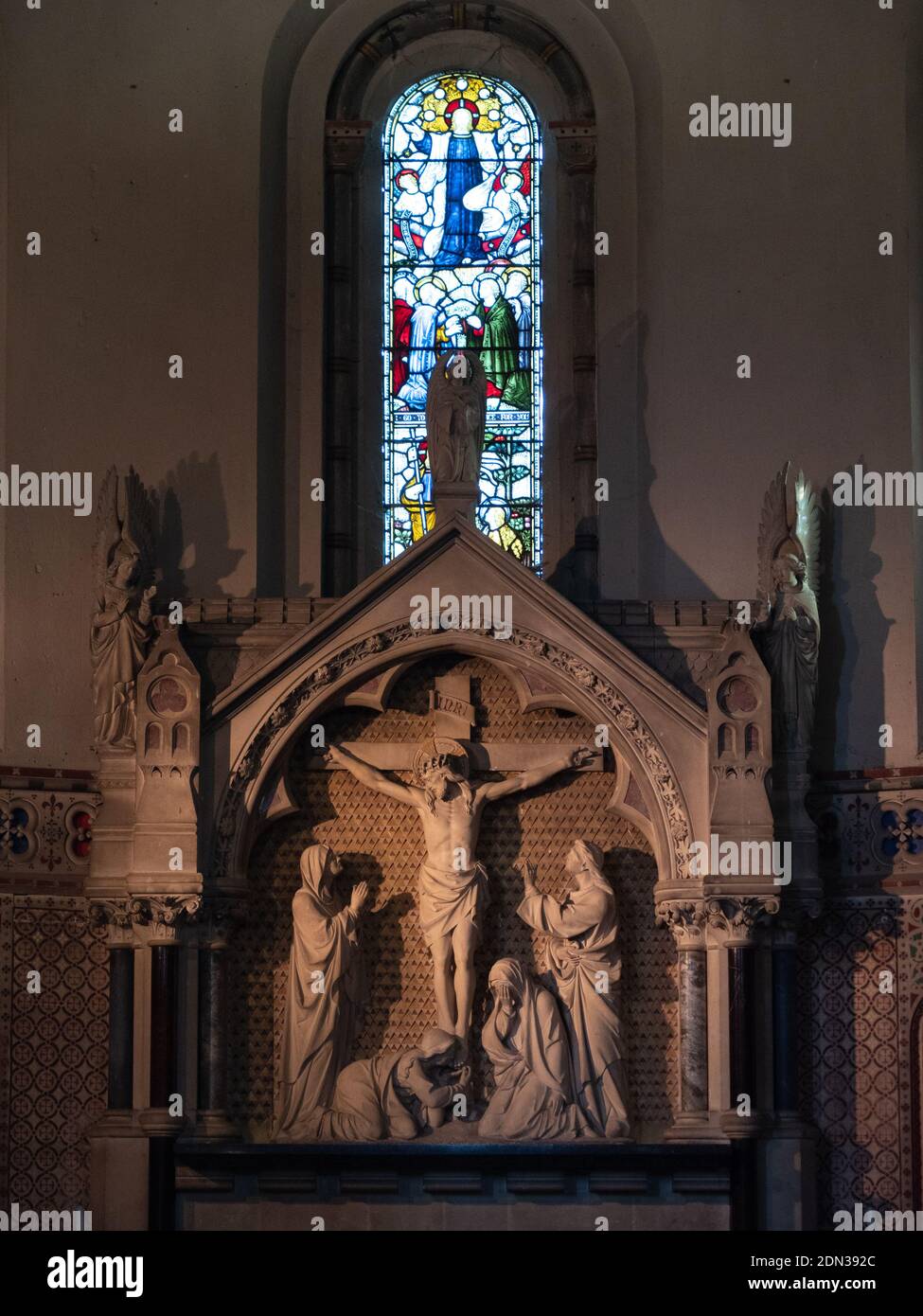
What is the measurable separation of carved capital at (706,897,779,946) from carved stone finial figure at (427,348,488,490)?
3052 mm

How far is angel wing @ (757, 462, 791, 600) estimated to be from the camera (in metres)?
18.2

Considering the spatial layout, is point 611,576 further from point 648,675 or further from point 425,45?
point 425,45

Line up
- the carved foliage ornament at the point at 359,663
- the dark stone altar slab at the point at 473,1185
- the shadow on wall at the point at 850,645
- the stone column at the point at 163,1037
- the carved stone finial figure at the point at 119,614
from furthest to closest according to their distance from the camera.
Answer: the shadow on wall at the point at 850,645 → the carved stone finial figure at the point at 119,614 → the carved foliage ornament at the point at 359,663 → the stone column at the point at 163,1037 → the dark stone altar slab at the point at 473,1185

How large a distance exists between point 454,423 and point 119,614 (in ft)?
7.88

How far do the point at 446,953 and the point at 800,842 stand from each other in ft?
7.42

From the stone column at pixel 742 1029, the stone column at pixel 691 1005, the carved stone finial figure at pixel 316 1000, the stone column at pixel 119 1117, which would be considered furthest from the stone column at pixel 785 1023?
the stone column at pixel 119 1117

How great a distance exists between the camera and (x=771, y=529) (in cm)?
1823

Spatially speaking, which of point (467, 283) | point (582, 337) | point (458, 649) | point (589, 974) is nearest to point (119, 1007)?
point (589, 974)

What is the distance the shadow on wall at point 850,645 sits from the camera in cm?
1827

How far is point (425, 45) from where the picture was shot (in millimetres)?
20141

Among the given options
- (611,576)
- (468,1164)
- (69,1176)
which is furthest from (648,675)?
(69,1176)

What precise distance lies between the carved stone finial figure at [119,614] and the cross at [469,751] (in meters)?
1.24

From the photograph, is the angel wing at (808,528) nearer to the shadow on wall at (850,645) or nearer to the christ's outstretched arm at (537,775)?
the shadow on wall at (850,645)

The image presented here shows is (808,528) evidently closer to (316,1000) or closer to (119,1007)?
(316,1000)
